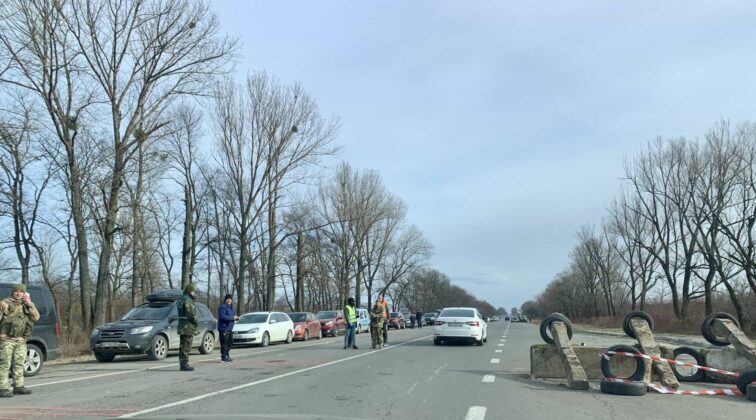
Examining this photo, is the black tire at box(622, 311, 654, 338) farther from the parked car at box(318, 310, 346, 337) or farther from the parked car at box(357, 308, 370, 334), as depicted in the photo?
the parked car at box(357, 308, 370, 334)

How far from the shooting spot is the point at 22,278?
33844mm

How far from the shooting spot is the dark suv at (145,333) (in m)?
16.3

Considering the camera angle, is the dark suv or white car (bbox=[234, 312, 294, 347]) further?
white car (bbox=[234, 312, 294, 347])

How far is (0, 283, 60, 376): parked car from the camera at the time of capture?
12797 mm

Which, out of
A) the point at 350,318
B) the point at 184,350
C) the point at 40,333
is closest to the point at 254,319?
the point at 350,318

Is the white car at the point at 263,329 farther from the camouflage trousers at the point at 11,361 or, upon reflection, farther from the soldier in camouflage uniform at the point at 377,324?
the camouflage trousers at the point at 11,361

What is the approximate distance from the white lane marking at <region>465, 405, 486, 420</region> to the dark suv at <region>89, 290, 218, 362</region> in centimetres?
1145

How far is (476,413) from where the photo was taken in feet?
25.9

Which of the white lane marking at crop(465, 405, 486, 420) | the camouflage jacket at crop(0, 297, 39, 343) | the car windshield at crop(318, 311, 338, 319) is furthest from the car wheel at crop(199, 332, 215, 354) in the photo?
the car windshield at crop(318, 311, 338, 319)

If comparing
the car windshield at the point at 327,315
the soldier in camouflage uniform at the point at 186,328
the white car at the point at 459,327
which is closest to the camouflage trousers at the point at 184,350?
the soldier in camouflage uniform at the point at 186,328

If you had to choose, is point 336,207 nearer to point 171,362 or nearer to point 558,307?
point 171,362

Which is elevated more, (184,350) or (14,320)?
(14,320)

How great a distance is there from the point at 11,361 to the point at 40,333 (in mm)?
3730

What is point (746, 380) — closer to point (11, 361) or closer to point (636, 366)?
point (636, 366)
